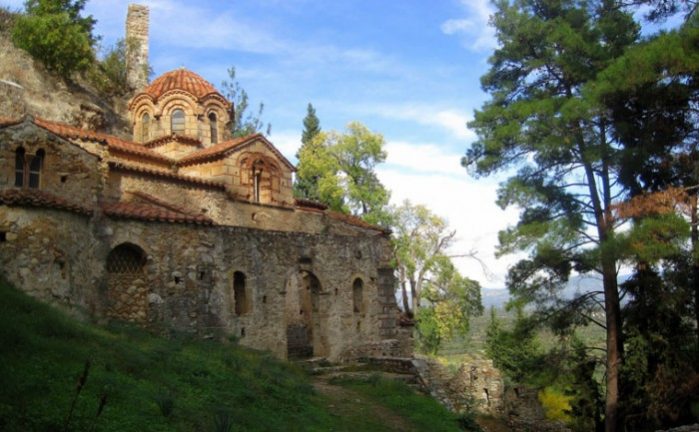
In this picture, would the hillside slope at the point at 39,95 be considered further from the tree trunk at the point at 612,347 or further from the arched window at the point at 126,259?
the tree trunk at the point at 612,347

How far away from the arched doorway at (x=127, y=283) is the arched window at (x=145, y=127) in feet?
36.4

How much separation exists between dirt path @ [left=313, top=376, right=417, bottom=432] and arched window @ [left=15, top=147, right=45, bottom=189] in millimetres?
7137

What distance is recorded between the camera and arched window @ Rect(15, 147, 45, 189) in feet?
40.7

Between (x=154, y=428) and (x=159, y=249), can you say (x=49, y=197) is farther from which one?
(x=154, y=428)

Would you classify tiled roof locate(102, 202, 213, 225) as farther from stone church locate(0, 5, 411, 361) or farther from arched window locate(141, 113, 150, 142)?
arched window locate(141, 113, 150, 142)

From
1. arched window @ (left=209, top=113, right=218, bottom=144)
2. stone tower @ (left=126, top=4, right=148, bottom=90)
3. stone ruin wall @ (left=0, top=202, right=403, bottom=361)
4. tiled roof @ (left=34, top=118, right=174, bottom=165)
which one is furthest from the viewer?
stone tower @ (left=126, top=4, right=148, bottom=90)

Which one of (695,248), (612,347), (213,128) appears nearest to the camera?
(695,248)

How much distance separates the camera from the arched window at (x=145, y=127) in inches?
949

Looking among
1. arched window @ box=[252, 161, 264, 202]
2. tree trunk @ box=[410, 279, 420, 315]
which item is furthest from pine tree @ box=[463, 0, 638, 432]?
tree trunk @ box=[410, 279, 420, 315]

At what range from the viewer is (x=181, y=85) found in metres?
24.3

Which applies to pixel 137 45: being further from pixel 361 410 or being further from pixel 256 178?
pixel 361 410

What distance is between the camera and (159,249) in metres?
14.2

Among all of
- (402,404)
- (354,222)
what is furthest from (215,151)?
(402,404)

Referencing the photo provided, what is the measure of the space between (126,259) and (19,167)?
9.62ft
